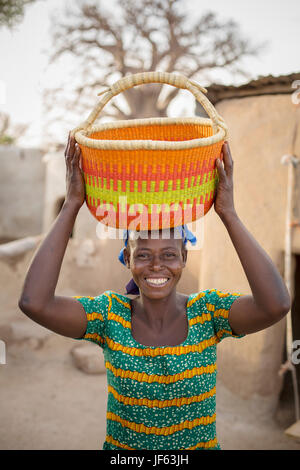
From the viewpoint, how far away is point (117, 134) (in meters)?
1.71

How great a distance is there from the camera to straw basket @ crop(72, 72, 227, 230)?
1.29 m

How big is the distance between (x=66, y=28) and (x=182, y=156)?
18.2m

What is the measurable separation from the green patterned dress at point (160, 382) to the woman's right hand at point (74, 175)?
0.37 metres

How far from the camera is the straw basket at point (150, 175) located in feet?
4.22

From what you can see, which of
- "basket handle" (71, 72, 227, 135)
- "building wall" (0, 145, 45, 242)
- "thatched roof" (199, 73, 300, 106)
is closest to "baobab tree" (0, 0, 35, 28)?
"building wall" (0, 145, 45, 242)

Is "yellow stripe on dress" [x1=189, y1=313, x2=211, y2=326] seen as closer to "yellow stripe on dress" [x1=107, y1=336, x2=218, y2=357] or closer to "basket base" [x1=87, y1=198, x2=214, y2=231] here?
"yellow stripe on dress" [x1=107, y1=336, x2=218, y2=357]

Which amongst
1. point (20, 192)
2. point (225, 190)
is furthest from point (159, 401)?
point (20, 192)

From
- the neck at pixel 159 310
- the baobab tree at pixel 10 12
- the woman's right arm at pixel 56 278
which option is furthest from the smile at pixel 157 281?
the baobab tree at pixel 10 12

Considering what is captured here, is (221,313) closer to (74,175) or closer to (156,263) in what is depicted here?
(156,263)

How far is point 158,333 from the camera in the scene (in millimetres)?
1614

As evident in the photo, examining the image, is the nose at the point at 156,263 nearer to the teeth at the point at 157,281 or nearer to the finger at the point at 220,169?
the teeth at the point at 157,281

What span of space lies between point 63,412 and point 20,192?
11400 millimetres

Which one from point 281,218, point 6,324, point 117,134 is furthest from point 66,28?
point 117,134
